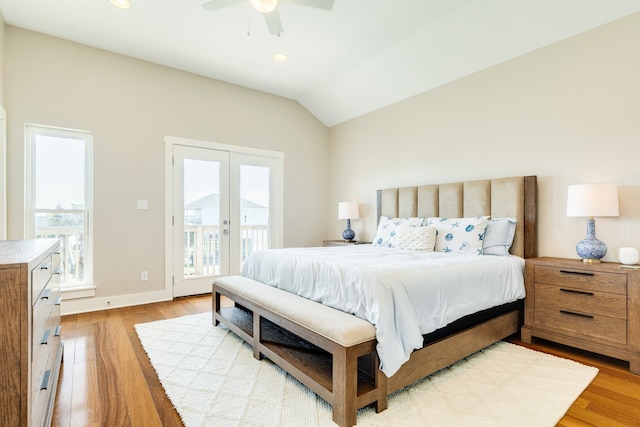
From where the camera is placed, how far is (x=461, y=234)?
10.7 feet

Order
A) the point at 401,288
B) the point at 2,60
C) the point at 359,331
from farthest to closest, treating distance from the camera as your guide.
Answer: the point at 2,60 < the point at 401,288 < the point at 359,331

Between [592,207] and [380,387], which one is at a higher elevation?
[592,207]

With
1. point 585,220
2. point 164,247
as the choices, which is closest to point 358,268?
point 585,220

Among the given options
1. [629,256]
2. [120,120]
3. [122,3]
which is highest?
[122,3]

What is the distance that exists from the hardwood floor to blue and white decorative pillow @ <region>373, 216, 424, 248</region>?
5.05ft

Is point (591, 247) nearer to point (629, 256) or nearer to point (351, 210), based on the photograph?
point (629, 256)

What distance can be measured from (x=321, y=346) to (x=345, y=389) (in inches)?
10.2

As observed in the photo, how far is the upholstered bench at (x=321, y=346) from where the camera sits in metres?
1.64

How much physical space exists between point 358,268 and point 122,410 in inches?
61.9

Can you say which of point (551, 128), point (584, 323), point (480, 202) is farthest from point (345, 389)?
point (551, 128)

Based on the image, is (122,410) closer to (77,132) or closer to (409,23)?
(77,132)

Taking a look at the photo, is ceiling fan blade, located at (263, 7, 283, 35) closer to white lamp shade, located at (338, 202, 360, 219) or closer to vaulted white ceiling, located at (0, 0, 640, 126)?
vaulted white ceiling, located at (0, 0, 640, 126)

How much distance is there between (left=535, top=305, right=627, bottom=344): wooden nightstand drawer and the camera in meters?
2.31

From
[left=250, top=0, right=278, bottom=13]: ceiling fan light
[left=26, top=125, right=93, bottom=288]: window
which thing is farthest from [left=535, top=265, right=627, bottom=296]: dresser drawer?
[left=26, top=125, right=93, bottom=288]: window
